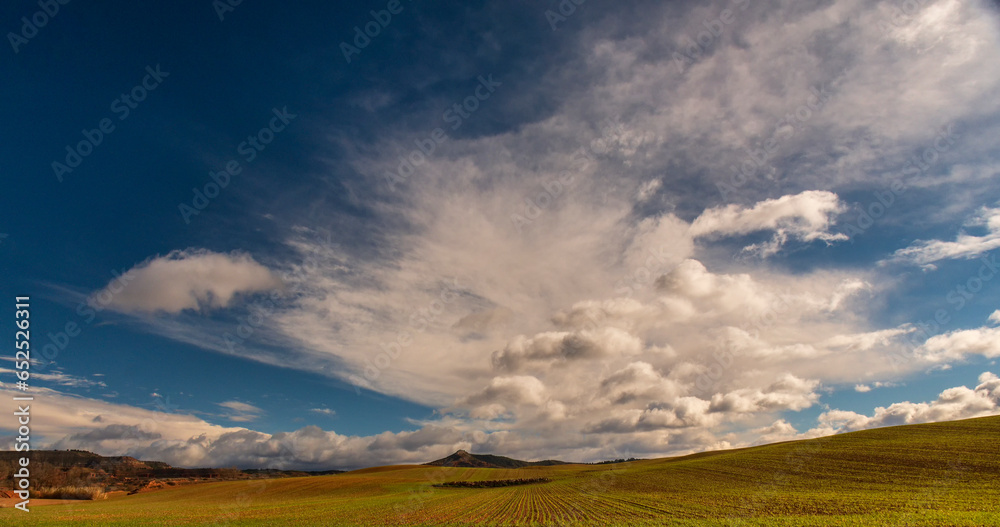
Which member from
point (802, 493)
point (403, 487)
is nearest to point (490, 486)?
point (403, 487)

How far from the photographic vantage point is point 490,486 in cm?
10250

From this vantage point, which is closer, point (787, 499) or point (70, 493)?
point (787, 499)

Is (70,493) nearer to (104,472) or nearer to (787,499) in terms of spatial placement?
(104,472)

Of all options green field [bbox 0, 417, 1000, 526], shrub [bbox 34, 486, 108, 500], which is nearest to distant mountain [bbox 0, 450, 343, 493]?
shrub [bbox 34, 486, 108, 500]

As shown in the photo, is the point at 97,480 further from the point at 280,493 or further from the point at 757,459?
the point at 757,459

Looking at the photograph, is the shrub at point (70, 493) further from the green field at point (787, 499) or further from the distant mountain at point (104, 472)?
the green field at point (787, 499)

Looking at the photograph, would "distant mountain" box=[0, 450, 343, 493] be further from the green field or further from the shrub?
the green field

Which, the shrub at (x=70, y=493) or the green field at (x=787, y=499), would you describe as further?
Answer: the shrub at (x=70, y=493)

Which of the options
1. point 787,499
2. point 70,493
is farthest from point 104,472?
point 787,499

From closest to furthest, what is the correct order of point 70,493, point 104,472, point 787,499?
point 787,499
point 70,493
point 104,472

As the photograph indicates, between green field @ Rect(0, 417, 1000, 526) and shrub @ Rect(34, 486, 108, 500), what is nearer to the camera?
green field @ Rect(0, 417, 1000, 526)

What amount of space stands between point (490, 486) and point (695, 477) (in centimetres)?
4951

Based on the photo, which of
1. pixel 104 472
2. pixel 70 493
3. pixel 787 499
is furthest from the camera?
pixel 104 472

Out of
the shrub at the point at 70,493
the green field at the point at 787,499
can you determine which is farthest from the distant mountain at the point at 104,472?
the green field at the point at 787,499
